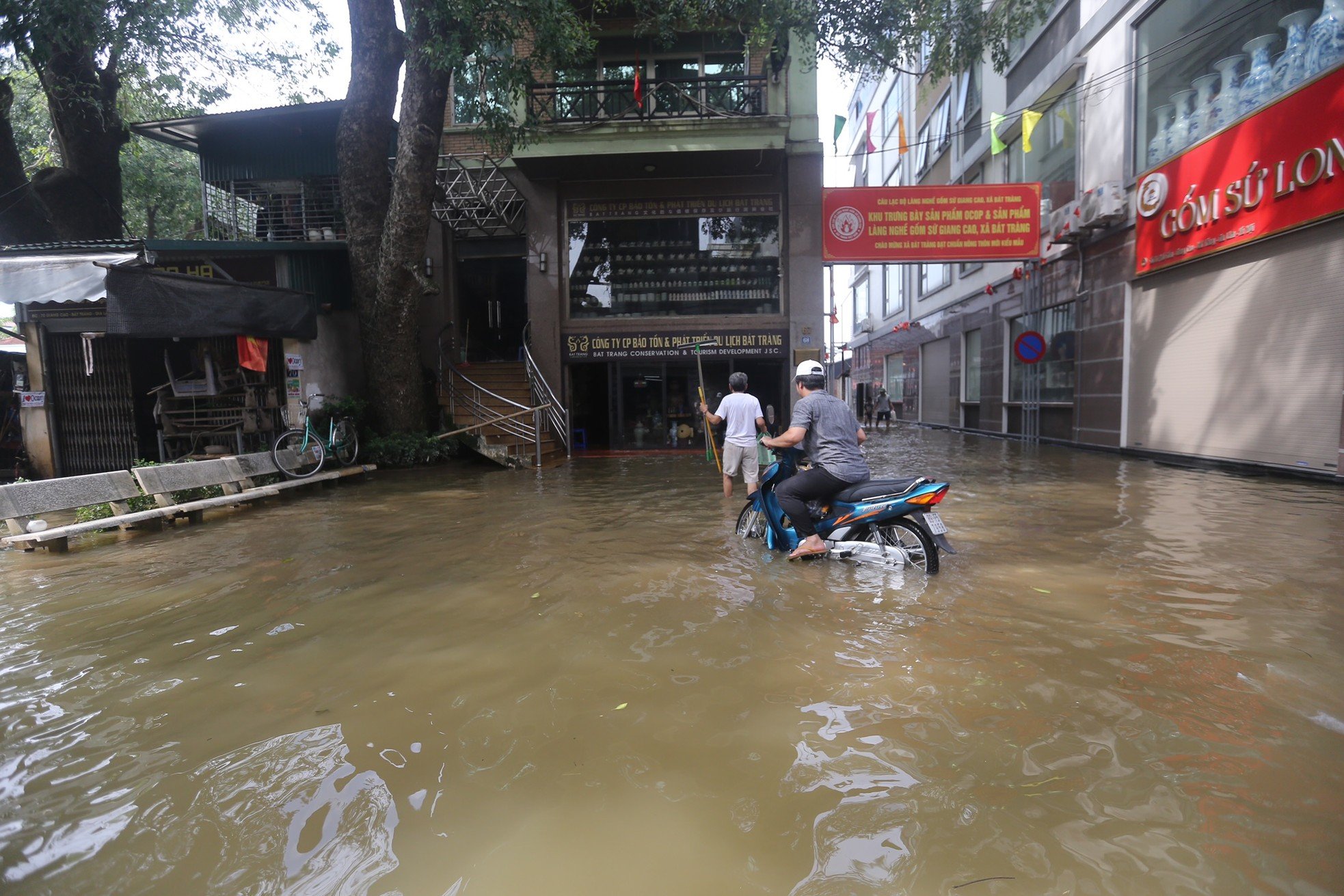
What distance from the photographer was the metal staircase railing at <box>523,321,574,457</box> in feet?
51.8

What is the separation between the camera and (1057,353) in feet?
55.3

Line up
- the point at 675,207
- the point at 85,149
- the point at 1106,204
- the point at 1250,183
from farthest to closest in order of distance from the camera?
the point at 675,207 → the point at 85,149 → the point at 1106,204 → the point at 1250,183

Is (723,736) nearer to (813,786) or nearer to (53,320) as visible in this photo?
(813,786)

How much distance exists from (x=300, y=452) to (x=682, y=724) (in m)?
10.6

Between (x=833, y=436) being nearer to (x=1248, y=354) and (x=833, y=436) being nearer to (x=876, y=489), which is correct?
(x=876, y=489)

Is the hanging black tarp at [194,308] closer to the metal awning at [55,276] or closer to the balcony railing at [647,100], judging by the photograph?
the metal awning at [55,276]

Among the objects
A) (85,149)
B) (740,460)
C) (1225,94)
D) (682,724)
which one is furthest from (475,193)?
(682,724)

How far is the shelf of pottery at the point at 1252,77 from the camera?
29.8 ft

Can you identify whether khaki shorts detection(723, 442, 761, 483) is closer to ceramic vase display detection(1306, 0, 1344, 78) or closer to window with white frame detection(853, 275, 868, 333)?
ceramic vase display detection(1306, 0, 1344, 78)

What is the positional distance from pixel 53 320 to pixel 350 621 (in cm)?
1188

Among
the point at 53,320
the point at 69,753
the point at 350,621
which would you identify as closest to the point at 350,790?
the point at 69,753

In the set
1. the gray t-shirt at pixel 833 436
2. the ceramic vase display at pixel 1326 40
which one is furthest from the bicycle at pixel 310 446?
the ceramic vase display at pixel 1326 40

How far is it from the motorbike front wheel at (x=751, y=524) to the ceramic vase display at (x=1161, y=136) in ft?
36.9

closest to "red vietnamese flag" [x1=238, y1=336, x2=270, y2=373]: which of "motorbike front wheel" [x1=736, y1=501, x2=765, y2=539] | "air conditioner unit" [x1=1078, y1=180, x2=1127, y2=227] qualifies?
"motorbike front wheel" [x1=736, y1=501, x2=765, y2=539]
